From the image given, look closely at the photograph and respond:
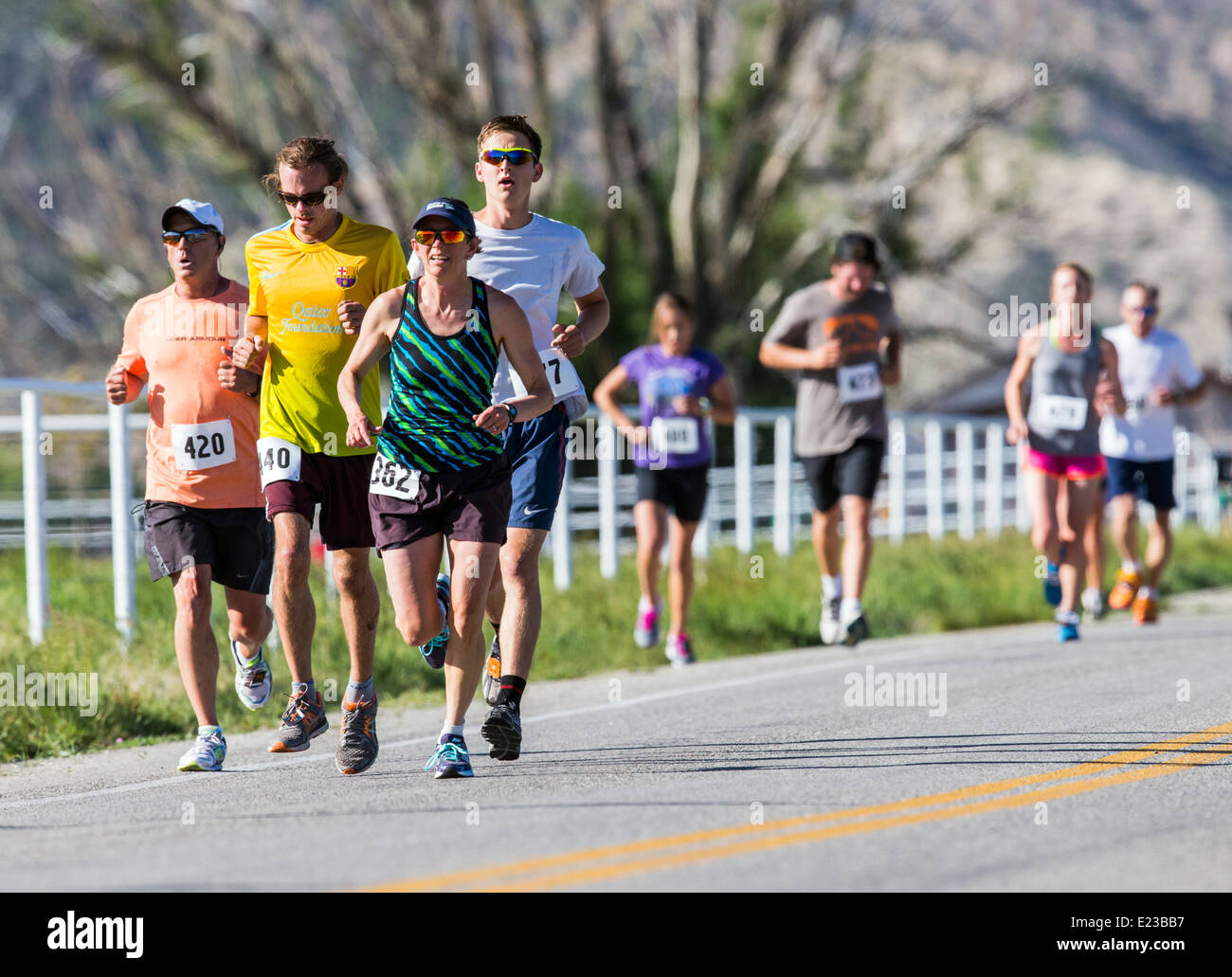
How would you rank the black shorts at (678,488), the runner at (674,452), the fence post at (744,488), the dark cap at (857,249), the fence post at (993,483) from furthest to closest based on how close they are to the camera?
the fence post at (993,483) → the fence post at (744,488) → the black shorts at (678,488) → the runner at (674,452) → the dark cap at (857,249)

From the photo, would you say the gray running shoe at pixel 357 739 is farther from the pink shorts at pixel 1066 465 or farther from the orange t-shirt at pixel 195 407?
the pink shorts at pixel 1066 465

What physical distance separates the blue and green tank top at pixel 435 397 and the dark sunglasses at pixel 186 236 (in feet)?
3.81

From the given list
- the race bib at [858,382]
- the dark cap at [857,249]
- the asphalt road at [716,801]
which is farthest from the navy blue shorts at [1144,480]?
the asphalt road at [716,801]

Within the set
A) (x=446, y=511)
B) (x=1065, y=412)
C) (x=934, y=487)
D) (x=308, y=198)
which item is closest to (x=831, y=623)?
(x=1065, y=412)

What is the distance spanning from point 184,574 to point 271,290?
1.11m

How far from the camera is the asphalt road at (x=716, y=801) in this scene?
491 cm

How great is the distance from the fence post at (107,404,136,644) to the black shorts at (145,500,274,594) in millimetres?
2619

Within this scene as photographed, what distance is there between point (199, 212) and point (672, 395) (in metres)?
4.67

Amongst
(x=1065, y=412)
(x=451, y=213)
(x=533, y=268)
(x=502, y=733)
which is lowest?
(x=502, y=733)

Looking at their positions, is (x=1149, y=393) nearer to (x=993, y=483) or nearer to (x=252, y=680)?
(x=252, y=680)

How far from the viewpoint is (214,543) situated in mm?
7523
